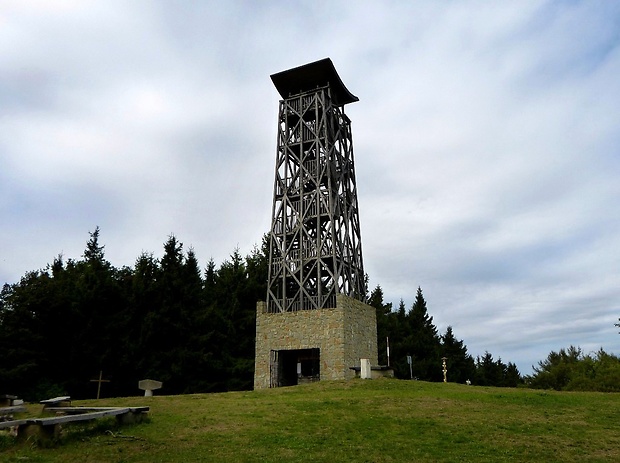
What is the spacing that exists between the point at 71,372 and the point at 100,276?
497 centimetres

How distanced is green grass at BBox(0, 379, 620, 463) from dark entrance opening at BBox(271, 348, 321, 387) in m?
8.44

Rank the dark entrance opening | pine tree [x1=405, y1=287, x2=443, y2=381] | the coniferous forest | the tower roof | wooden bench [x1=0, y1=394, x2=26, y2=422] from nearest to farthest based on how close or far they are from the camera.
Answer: wooden bench [x1=0, y1=394, x2=26, y2=422] → the coniferous forest → the dark entrance opening → the tower roof → pine tree [x1=405, y1=287, x2=443, y2=381]

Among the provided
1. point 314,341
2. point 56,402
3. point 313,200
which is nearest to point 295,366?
point 314,341

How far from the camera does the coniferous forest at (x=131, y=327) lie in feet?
66.9

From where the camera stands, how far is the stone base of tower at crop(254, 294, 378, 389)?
21.0 meters

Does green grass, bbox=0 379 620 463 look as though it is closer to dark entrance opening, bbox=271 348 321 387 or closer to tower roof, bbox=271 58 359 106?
dark entrance opening, bbox=271 348 321 387

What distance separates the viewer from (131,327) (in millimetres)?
25188

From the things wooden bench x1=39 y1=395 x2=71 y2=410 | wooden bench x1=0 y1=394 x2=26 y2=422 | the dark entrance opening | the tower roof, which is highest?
the tower roof

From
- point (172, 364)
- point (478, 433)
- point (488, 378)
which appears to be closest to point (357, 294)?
point (172, 364)

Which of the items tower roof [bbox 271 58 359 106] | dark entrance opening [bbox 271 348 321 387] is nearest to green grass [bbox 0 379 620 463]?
dark entrance opening [bbox 271 348 321 387]

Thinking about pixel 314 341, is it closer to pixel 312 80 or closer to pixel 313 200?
pixel 313 200

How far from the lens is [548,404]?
12930 millimetres

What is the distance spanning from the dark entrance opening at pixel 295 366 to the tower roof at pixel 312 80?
14052 millimetres

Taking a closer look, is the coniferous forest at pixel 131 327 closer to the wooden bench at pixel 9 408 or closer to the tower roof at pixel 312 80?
the wooden bench at pixel 9 408
